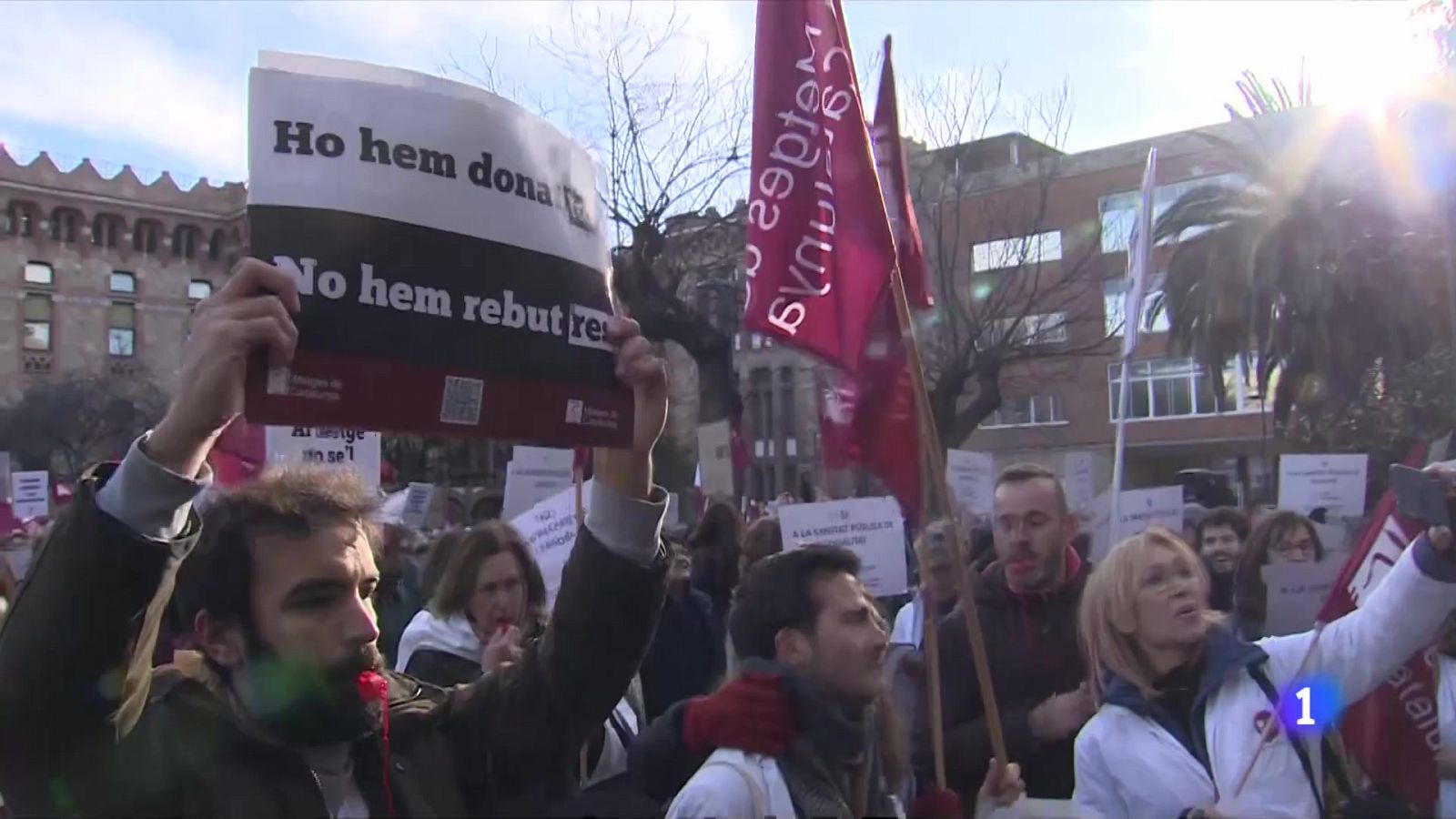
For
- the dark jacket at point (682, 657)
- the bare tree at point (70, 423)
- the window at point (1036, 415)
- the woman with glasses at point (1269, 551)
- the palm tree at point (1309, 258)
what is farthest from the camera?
the bare tree at point (70, 423)

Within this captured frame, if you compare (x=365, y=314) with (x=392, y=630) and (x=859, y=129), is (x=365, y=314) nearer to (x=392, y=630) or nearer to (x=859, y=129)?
(x=859, y=129)

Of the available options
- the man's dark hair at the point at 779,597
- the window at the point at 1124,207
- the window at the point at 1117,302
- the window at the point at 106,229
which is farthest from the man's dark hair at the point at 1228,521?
the window at the point at 106,229

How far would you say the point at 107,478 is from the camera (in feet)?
5.52

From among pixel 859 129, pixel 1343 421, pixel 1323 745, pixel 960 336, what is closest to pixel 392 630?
pixel 859 129

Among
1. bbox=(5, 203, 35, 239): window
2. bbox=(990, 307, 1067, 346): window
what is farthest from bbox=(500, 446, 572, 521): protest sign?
bbox=(5, 203, 35, 239): window

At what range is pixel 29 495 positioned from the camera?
45.6 ft

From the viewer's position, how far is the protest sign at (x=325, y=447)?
5035mm

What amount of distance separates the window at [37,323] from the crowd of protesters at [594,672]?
55830 mm

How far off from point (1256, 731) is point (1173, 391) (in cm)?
3913

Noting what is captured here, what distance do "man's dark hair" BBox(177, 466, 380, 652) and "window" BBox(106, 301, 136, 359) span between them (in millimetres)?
59199

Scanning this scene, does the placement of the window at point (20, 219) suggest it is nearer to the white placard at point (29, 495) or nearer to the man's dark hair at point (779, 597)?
the white placard at point (29, 495)

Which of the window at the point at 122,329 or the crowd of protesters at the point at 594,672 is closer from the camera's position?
the crowd of protesters at the point at 594,672

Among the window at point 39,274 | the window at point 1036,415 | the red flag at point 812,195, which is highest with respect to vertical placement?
the window at point 39,274

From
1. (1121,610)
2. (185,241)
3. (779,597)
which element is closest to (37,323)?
(185,241)
